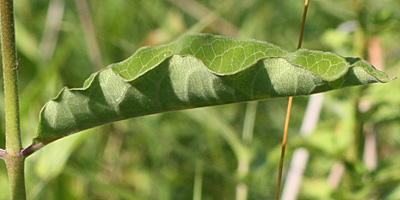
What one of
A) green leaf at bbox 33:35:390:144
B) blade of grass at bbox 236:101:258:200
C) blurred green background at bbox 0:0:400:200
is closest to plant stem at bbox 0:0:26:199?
green leaf at bbox 33:35:390:144

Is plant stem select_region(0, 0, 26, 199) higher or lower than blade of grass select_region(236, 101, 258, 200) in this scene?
lower

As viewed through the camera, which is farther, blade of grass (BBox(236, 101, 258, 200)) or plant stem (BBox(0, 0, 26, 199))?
blade of grass (BBox(236, 101, 258, 200))

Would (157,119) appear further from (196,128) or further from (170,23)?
(170,23)

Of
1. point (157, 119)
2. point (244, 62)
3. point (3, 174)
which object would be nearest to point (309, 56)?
point (244, 62)

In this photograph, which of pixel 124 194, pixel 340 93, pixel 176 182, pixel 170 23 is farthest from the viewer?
pixel 170 23

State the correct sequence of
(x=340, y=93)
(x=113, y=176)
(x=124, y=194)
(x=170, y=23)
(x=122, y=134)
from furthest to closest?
(x=170, y=23)
(x=122, y=134)
(x=113, y=176)
(x=340, y=93)
(x=124, y=194)

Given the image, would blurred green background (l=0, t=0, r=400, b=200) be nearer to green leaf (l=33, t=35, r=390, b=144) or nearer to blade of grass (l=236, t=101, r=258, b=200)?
blade of grass (l=236, t=101, r=258, b=200)
